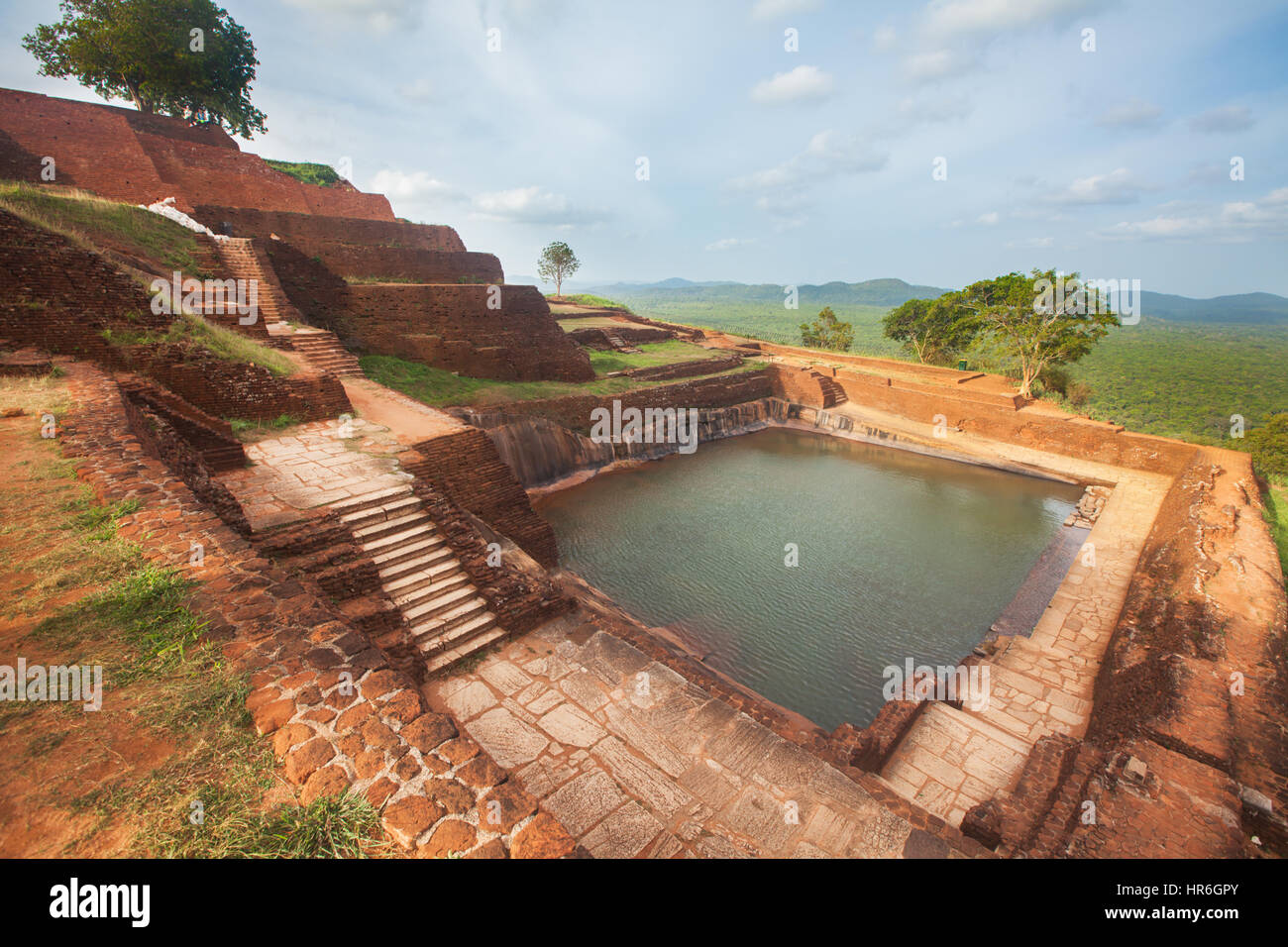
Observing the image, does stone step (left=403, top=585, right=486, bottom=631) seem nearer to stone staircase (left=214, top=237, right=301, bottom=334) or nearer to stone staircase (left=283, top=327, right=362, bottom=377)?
stone staircase (left=283, top=327, right=362, bottom=377)

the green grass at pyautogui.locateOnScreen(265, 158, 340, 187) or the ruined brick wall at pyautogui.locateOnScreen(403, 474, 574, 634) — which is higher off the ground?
the green grass at pyautogui.locateOnScreen(265, 158, 340, 187)

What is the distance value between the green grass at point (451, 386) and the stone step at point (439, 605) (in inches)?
274

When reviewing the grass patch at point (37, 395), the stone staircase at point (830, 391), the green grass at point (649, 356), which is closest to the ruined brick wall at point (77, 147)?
the grass patch at point (37, 395)

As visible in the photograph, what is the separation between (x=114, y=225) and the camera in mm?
9805

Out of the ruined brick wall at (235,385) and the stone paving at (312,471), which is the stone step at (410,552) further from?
the ruined brick wall at (235,385)

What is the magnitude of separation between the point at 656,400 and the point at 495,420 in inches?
259

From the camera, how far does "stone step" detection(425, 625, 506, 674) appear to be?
4.94 meters

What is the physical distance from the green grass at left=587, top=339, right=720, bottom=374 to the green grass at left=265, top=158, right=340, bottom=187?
532 inches

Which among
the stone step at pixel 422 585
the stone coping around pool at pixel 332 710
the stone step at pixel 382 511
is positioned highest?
the stone step at pixel 382 511

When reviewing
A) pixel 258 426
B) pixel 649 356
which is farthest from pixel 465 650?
pixel 649 356

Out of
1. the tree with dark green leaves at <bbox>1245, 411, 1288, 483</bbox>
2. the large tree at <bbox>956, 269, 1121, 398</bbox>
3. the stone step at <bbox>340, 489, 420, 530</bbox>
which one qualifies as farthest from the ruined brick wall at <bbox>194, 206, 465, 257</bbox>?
the tree with dark green leaves at <bbox>1245, 411, 1288, 483</bbox>

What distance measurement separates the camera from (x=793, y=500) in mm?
13117

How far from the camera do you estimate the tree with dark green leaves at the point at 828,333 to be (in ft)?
102

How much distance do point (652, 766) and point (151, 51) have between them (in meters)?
26.1
